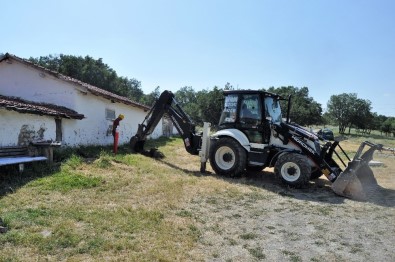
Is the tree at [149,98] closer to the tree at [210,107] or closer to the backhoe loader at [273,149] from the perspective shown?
the tree at [210,107]

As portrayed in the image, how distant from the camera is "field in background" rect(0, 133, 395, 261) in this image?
4734 mm

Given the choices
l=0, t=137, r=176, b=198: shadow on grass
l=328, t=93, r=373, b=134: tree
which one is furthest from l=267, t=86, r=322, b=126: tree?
l=0, t=137, r=176, b=198: shadow on grass

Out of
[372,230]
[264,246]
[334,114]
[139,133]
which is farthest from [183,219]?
[334,114]

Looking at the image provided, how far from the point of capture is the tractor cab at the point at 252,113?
33.5ft

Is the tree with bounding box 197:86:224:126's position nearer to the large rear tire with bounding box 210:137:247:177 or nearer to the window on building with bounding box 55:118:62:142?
the window on building with bounding box 55:118:62:142

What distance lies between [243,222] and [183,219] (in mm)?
1085

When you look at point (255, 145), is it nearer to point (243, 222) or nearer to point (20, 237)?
point (243, 222)

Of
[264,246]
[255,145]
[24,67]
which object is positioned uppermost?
[24,67]

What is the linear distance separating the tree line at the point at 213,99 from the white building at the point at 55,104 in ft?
35.9

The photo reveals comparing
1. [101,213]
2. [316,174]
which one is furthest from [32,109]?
[316,174]

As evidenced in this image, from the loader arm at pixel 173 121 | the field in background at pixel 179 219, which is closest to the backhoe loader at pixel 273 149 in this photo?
the loader arm at pixel 173 121

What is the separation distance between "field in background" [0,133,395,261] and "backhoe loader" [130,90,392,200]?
1.46 feet

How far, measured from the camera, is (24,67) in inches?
566

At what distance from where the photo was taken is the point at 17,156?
9734mm
